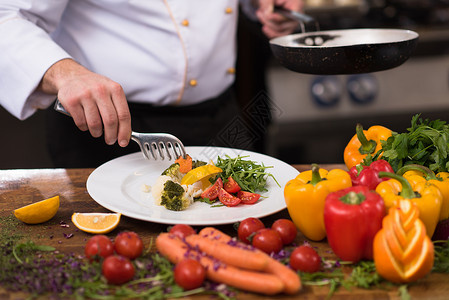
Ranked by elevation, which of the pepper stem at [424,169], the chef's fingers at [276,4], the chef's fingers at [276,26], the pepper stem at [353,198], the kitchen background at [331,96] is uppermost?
the chef's fingers at [276,4]

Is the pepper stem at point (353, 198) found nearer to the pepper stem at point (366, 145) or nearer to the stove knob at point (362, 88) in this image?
the pepper stem at point (366, 145)

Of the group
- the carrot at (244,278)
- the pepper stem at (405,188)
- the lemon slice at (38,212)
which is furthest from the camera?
the lemon slice at (38,212)

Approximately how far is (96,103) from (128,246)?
498 mm

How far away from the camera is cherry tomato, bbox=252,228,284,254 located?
1.19 meters

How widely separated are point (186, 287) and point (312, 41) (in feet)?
3.26

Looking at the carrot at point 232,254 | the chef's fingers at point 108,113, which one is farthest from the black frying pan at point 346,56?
the carrot at point 232,254

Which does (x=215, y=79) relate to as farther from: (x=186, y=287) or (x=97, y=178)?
(x=186, y=287)

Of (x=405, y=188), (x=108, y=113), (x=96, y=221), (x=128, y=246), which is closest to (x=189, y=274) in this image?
(x=128, y=246)

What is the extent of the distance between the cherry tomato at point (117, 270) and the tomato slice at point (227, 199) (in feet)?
1.36

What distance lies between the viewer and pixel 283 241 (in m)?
1.26

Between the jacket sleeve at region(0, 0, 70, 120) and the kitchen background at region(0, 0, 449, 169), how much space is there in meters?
1.61

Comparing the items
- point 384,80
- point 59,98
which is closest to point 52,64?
point 59,98

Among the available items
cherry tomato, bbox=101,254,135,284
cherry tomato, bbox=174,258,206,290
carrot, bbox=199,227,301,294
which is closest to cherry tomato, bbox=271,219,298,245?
carrot, bbox=199,227,301,294

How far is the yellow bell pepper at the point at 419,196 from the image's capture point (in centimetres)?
115
